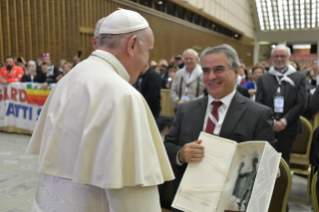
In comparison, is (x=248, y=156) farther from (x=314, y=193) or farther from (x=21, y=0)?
(x=21, y=0)

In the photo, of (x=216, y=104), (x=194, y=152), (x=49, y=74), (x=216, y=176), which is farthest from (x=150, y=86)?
(x=49, y=74)

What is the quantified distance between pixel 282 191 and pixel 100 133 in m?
1.36

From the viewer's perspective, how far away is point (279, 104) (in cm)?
356

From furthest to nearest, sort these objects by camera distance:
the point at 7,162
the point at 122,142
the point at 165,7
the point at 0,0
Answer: the point at 165,7 → the point at 0,0 → the point at 7,162 → the point at 122,142

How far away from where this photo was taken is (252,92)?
5.10 meters

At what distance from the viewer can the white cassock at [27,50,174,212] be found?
100 centimetres

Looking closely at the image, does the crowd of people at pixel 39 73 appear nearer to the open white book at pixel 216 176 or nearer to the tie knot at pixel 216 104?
the tie knot at pixel 216 104

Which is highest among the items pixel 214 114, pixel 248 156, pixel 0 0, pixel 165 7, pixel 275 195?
pixel 165 7

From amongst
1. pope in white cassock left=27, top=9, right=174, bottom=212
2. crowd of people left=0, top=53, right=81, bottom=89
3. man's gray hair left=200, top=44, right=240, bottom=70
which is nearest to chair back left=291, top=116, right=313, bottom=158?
man's gray hair left=200, top=44, right=240, bottom=70

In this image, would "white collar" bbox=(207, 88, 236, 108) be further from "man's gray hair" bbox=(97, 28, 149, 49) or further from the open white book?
"man's gray hair" bbox=(97, 28, 149, 49)

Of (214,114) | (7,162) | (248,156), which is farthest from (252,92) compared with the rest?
(7,162)

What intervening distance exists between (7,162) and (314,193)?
13.9 ft

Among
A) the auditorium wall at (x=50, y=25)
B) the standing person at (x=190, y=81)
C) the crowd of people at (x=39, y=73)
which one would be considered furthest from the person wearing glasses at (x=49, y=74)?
the standing person at (x=190, y=81)

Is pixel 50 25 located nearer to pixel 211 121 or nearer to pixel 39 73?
pixel 39 73
